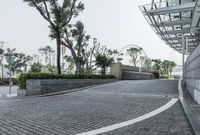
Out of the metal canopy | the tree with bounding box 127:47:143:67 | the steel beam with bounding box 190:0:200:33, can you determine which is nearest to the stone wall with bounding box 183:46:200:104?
the metal canopy

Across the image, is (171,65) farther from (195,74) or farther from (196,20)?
(195,74)

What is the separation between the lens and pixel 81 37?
26.4m

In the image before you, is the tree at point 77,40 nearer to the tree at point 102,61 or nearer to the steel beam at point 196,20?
the tree at point 102,61

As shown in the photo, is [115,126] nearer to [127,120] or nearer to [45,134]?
[127,120]

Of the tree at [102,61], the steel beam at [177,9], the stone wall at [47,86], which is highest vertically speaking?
the steel beam at [177,9]

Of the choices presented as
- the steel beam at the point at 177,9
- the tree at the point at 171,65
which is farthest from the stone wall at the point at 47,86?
the tree at the point at 171,65

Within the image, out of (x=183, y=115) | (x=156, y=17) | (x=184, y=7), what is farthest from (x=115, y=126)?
(x=156, y=17)

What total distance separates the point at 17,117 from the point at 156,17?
18.6m

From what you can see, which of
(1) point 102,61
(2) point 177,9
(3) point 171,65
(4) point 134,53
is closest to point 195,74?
(2) point 177,9

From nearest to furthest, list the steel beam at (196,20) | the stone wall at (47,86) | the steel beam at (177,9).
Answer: the stone wall at (47,86) → the steel beam at (196,20) → the steel beam at (177,9)

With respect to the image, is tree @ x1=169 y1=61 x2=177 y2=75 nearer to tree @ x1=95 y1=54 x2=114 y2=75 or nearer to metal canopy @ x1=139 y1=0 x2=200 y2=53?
metal canopy @ x1=139 y1=0 x2=200 y2=53

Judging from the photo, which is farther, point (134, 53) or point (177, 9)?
point (134, 53)

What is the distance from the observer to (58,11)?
1903cm

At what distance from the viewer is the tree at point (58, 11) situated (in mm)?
18250
